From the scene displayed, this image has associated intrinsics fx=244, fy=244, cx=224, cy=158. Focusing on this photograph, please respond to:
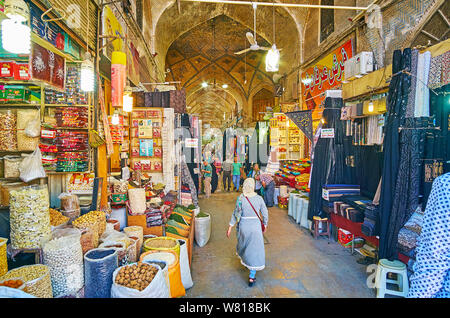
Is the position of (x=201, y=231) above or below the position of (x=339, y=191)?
below

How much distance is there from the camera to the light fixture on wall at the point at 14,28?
6.75 feet

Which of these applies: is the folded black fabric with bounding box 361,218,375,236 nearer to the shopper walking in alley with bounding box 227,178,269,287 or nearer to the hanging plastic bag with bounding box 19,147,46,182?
the shopper walking in alley with bounding box 227,178,269,287

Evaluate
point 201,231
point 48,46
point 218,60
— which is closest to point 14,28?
point 48,46

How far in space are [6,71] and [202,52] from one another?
14077 millimetres

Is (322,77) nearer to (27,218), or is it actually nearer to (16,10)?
(16,10)

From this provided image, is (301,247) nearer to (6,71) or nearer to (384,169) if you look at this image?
(384,169)

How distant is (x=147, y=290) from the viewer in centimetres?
197

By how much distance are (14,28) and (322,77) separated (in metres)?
7.43

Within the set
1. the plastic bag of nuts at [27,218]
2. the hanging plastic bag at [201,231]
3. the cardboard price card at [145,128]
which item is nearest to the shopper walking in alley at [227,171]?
the cardboard price card at [145,128]

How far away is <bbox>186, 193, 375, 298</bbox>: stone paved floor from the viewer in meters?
3.11

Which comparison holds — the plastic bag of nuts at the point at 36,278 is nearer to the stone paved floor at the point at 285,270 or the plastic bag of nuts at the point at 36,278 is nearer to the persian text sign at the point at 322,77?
the stone paved floor at the point at 285,270

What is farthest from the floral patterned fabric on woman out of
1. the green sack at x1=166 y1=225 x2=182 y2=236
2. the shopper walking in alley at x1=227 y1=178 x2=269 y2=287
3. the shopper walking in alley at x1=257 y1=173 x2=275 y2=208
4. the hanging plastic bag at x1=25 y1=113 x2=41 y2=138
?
the shopper walking in alley at x1=257 y1=173 x2=275 y2=208
